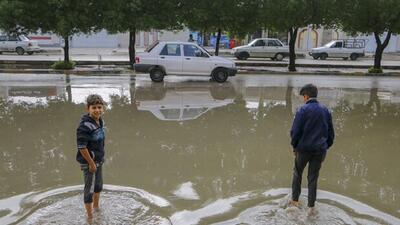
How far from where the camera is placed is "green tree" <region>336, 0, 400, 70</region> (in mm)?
23297

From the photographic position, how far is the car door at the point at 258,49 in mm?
33469

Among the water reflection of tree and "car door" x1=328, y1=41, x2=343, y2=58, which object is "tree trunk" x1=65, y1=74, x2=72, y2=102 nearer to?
the water reflection of tree

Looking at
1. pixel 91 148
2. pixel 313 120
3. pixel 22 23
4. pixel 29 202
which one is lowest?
pixel 29 202

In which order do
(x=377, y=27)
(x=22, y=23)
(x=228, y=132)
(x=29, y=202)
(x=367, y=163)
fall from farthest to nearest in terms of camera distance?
(x=377, y=27) → (x=22, y=23) → (x=228, y=132) → (x=367, y=163) → (x=29, y=202)

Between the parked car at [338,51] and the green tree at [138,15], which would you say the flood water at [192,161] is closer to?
the green tree at [138,15]

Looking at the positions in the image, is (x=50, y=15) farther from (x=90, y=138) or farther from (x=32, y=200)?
(x=90, y=138)

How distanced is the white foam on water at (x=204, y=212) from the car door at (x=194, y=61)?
1297 centimetres

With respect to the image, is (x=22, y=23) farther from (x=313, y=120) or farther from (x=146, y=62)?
(x=313, y=120)

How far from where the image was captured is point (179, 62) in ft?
61.8

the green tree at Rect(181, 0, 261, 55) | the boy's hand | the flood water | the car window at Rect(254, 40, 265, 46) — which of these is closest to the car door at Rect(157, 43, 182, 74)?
the flood water

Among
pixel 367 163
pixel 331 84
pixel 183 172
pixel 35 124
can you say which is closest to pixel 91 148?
pixel 183 172

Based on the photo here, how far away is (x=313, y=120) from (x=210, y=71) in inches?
544

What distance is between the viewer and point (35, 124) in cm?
1045

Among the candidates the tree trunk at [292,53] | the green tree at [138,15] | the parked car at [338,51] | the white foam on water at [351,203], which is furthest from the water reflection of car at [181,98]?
the parked car at [338,51]
